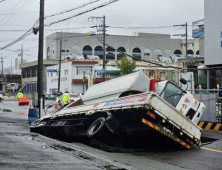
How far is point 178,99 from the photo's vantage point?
1291 centimetres

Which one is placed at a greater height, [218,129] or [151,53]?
[151,53]

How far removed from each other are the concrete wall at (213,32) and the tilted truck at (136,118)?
16544mm

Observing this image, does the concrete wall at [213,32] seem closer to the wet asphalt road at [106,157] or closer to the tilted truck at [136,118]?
the tilted truck at [136,118]

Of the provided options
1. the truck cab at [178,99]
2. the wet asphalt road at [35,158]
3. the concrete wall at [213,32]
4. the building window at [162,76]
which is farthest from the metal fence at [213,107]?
the building window at [162,76]

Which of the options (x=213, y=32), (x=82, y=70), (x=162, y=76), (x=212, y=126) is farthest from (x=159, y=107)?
(x=82, y=70)

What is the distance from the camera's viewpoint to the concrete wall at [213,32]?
Answer: 29.7m

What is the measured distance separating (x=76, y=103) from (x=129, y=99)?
519 centimetres

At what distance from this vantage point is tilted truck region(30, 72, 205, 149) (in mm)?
10898

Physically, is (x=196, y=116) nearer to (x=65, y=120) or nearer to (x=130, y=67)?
(x=65, y=120)

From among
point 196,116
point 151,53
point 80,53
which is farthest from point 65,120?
point 151,53

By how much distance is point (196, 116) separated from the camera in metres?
13.4

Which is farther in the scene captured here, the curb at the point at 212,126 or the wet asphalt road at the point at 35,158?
the curb at the point at 212,126

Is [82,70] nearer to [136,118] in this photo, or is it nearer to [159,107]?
[136,118]

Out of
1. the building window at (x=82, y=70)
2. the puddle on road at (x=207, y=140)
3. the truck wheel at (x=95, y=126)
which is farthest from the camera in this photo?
the building window at (x=82, y=70)
